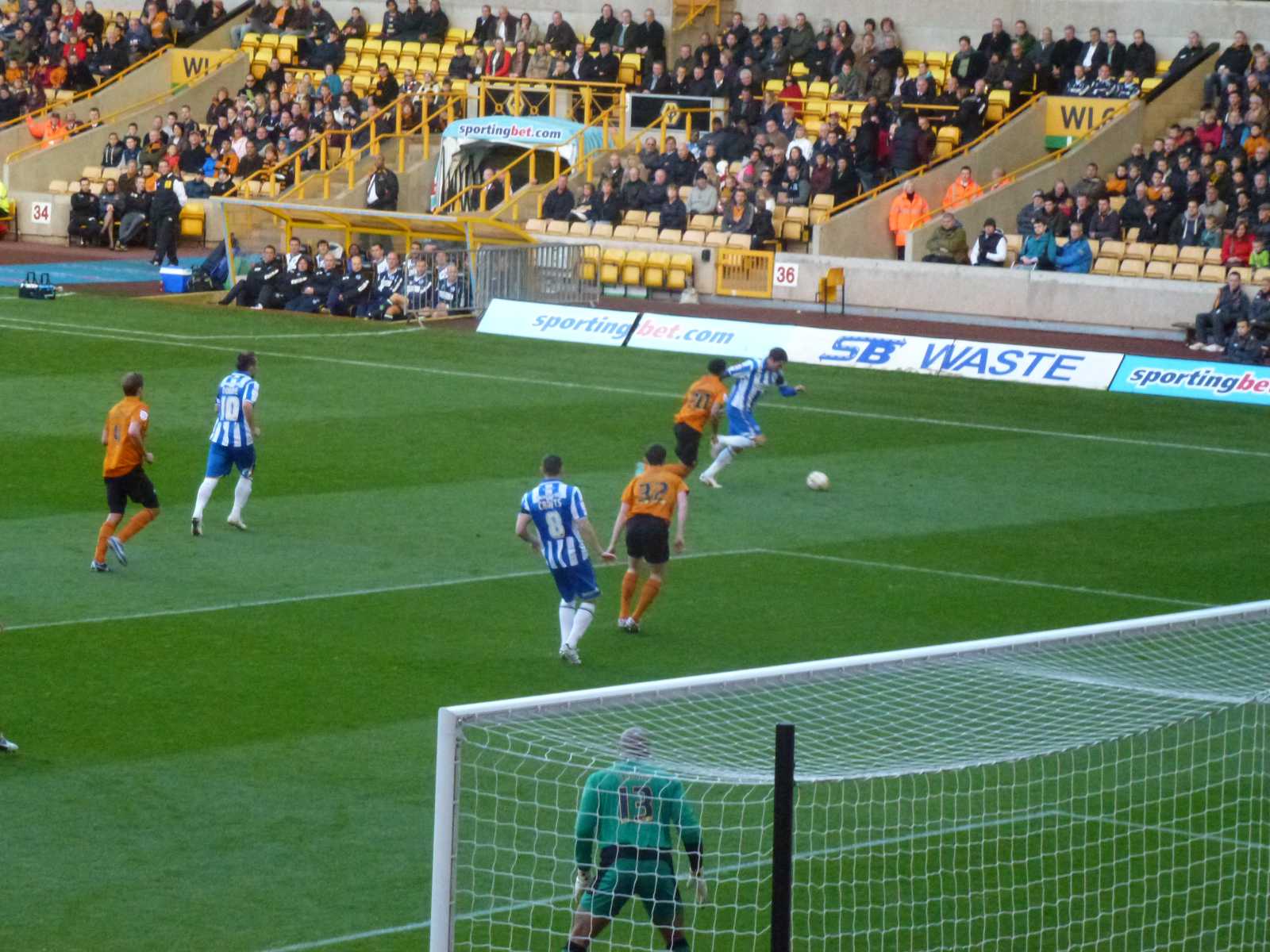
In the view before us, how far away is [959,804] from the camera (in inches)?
456

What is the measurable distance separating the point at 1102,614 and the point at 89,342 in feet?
57.8

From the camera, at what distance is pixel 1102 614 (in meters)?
16.6

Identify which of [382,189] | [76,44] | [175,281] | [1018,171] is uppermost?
[76,44]

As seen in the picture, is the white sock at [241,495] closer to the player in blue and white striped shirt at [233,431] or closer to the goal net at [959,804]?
the player in blue and white striped shirt at [233,431]

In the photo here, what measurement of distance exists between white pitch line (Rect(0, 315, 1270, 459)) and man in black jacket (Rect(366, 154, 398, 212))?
976 cm

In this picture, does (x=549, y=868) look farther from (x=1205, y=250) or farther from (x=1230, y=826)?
(x=1205, y=250)

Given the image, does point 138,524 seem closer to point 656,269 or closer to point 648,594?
point 648,594

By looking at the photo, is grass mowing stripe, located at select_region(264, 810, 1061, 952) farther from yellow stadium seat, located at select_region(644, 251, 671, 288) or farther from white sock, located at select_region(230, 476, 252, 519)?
yellow stadium seat, located at select_region(644, 251, 671, 288)

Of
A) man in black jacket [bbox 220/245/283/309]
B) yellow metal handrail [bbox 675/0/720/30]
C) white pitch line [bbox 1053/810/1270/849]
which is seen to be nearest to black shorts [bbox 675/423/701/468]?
white pitch line [bbox 1053/810/1270/849]

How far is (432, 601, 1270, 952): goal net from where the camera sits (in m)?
9.70

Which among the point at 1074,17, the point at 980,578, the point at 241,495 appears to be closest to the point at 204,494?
the point at 241,495

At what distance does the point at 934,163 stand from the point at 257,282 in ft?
38.7

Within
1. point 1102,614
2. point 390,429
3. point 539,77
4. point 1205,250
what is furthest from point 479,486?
point 539,77

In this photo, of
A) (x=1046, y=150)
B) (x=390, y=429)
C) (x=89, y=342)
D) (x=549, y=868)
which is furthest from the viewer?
(x=1046, y=150)
